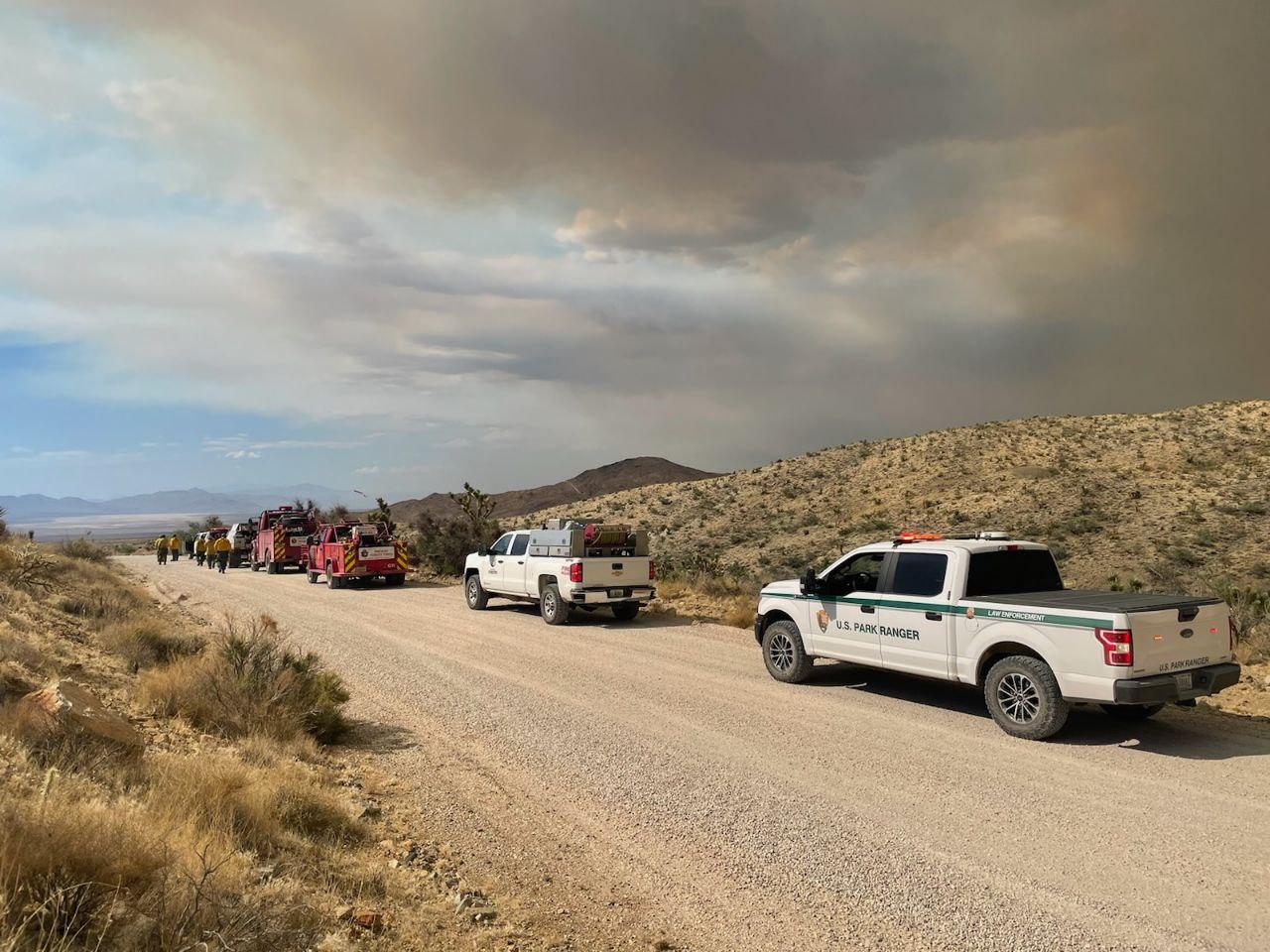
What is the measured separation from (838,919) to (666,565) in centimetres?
2183

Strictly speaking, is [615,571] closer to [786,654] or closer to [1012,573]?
[786,654]

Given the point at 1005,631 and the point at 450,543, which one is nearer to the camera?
the point at 1005,631

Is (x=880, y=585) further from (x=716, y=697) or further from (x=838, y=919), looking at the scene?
(x=838, y=919)

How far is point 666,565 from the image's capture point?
26266 mm

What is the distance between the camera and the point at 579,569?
15953 mm

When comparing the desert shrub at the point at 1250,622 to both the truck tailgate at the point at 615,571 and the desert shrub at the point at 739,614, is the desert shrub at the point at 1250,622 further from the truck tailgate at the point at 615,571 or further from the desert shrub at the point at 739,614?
the truck tailgate at the point at 615,571

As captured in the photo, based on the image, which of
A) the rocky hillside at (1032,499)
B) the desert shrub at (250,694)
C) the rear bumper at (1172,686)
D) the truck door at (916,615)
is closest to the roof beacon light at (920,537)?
the truck door at (916,615)

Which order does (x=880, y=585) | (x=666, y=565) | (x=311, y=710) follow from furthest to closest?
(x=666, y=565)
(x=880, y=585)
(x=311, y=710)

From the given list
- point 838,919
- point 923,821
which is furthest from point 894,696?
point 838,919

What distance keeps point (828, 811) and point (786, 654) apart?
4612 mm

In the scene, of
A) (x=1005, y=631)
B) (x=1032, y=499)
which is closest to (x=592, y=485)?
(x=1032, y=499)

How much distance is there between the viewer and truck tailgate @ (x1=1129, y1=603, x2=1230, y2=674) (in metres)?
7.16

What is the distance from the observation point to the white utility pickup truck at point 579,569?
1611cm

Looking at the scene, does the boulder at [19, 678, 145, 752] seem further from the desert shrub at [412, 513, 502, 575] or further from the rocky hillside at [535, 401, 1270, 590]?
the desert shrub at [412, 513, 502, 575]
